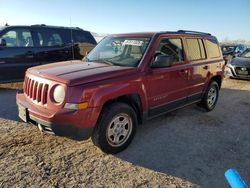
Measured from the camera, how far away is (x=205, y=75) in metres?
5.85

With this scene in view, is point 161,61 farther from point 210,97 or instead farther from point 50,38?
point 50,38

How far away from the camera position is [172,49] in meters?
4.95

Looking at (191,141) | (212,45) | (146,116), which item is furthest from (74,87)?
(212,45)

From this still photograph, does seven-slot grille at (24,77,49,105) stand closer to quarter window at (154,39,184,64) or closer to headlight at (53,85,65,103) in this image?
headlight at (53,85,65,103)

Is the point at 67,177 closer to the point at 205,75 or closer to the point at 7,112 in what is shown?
the point at 7,112

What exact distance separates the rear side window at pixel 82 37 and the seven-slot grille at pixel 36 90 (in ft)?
16.2

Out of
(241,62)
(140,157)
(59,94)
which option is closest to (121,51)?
(59,94)

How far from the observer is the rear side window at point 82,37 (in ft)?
29.0

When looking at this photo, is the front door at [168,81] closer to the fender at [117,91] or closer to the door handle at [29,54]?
the fender at [117,91]

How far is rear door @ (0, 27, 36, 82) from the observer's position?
742 centimetres

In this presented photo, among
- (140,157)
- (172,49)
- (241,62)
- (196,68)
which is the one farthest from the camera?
(241,62)

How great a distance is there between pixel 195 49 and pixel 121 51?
6.02 ft

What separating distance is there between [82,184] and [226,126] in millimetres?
3440

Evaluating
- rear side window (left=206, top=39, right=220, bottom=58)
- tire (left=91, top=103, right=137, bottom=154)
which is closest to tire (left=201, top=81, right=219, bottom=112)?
rear side window (left=206, top=39, right=220, bottom=58)
